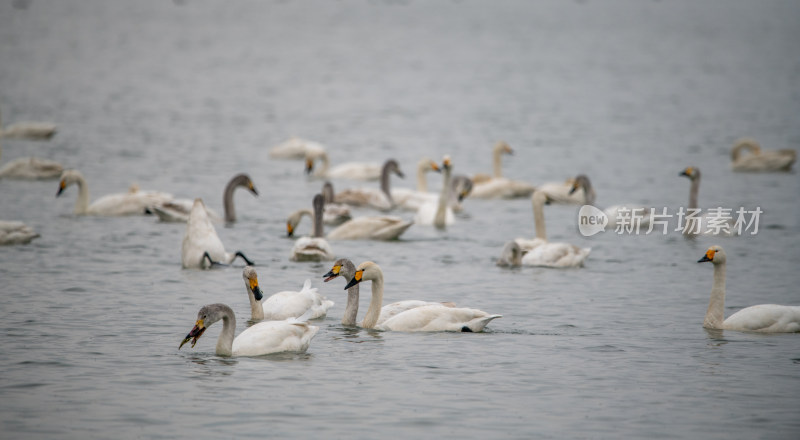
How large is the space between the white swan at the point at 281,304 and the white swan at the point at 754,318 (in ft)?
15.0

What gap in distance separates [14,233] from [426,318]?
8.15 m

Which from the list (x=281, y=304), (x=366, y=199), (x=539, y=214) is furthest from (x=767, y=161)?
(x=281, y=304)

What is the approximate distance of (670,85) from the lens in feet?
222

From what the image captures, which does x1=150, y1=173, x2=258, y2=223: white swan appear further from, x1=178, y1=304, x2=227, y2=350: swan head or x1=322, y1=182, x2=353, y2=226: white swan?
x1=178, y1=304, x2=227, y2=350: swan head

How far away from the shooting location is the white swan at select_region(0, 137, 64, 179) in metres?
26.7

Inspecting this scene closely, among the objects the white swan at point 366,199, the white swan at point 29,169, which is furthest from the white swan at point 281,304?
the white swan at point 29,169

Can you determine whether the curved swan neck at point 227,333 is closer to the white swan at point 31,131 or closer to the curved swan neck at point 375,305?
the curved swan neck at point 375,305

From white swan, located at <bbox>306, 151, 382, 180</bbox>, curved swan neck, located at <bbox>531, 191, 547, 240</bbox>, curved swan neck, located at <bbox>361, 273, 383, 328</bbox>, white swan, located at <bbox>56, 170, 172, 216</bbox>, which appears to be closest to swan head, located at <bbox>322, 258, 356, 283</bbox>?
curved swan neck, located at <bbox>361, 273, 383, 328</bbox>

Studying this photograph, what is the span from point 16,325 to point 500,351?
211 inches

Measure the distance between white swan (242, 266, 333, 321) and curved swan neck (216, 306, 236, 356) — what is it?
55.8 inches

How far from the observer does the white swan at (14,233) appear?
19250 millimetres

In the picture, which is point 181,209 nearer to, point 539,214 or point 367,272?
point 539,214

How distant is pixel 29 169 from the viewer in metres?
26.7

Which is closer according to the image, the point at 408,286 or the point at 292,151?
the point at 408,286
